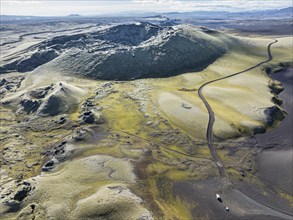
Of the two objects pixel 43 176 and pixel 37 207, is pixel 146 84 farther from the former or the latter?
pixel 37 207

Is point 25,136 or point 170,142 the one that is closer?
point 170,142

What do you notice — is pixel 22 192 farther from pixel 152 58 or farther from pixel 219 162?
pixel 152 58

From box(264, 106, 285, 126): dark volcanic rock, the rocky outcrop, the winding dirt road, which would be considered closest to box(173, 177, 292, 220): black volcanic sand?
the winding dirt road

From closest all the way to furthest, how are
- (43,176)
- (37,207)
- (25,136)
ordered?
(37,207)
(43,176)
(25,136)

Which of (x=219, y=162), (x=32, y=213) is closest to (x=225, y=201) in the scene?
(x=219, y=162)

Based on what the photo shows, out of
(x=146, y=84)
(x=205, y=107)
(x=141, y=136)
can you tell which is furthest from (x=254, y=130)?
(x=146, y=84)

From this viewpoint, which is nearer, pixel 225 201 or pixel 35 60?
pixel 225 201

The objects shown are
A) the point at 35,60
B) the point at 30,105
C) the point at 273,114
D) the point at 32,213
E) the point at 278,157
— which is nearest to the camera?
the point at 32,213

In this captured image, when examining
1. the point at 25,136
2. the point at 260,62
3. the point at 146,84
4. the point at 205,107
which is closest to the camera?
the point at 25,136

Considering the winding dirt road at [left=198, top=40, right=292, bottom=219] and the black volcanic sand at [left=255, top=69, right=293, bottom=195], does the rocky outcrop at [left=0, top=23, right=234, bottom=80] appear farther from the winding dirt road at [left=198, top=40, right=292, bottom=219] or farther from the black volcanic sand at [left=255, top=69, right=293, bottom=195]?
the black volcanic sand at [left=255, top=69, right=293, bottom=195]
